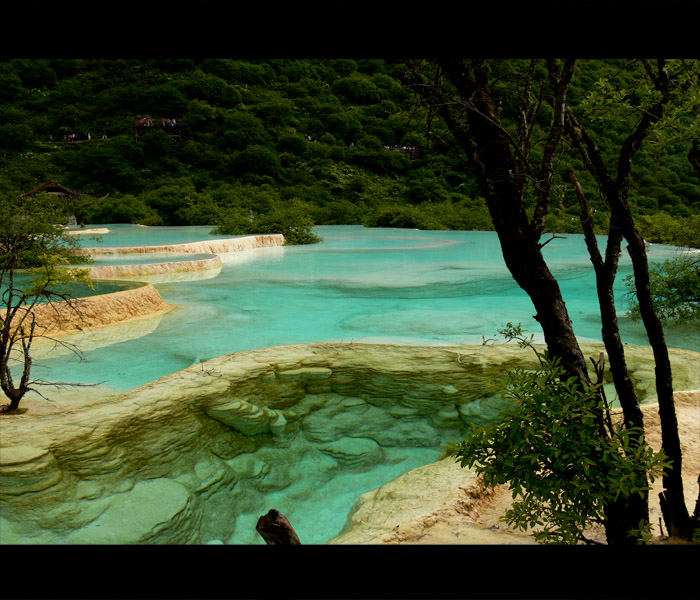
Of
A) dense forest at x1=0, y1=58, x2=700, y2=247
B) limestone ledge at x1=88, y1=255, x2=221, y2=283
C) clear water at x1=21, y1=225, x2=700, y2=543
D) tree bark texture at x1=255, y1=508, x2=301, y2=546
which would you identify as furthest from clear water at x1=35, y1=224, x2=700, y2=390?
dense forest at x1=0, y1=58, x2=700, y2=247

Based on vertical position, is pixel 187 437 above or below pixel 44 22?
below

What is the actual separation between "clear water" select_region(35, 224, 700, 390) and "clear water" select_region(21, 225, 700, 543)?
22 mm

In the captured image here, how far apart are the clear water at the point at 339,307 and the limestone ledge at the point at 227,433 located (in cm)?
139

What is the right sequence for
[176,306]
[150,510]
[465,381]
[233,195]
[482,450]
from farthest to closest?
1. [233,195]
2. [176,306]
3. [465,381]
4. [150,510]
5. [482,450]

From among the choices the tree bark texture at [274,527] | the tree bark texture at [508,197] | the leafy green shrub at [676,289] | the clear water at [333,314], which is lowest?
the clear water at [333,314]

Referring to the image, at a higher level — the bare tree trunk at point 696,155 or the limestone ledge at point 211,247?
the bare tree trunk at point 696,155

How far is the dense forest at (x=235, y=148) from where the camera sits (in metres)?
27.7

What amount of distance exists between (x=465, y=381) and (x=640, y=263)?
345cm

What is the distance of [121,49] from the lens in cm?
68

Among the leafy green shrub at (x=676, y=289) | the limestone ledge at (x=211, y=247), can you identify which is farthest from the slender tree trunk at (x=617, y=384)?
the limestone ledge at (x=211, y=247)

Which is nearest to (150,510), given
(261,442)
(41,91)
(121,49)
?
(261,442)

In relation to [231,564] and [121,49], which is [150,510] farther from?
[121,49]

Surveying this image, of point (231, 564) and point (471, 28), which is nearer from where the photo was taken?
point (471, 28)

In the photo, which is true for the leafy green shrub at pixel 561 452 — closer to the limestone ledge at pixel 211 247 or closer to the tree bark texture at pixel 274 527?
the tree bark texture at pixel 274 527
